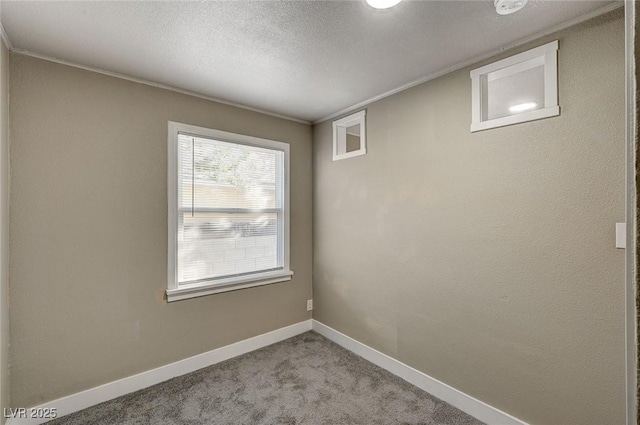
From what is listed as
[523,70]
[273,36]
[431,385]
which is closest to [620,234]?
[523,70]

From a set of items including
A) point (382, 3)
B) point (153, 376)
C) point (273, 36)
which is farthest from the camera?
point (153, 376)

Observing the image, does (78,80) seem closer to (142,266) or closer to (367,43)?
(142,266)

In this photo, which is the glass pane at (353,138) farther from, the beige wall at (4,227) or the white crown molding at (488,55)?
the beige wall at (4,227)

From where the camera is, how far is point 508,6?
152cm

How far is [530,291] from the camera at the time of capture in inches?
71.4

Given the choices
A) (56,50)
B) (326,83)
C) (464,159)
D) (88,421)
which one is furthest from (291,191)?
(88,421)

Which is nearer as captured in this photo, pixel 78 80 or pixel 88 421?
pixel 88 421

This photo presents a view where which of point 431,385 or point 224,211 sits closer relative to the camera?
point 431,385

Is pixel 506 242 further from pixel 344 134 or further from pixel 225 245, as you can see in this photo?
pixel 225 245

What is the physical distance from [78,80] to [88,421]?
2345mm

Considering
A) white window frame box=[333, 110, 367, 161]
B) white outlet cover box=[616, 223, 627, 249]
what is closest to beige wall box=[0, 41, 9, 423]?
white window frame box=[333, 110, 367, 161]

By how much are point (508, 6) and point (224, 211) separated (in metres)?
2.50

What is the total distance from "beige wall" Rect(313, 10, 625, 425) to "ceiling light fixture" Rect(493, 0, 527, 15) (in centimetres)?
38

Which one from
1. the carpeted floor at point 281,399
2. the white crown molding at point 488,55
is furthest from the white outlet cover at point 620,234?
the carpeted floor at point 281,399
